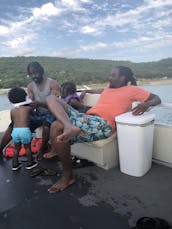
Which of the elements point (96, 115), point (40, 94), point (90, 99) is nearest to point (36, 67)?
point (40, 94)

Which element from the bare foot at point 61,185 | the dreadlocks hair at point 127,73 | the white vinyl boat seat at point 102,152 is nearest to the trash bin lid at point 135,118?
the white vinyl boat seat at point 102,152

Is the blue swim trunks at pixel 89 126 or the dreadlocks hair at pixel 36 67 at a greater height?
the dreadlocks hair at pixel 36 67

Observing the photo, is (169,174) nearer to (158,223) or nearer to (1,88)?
(158,223)

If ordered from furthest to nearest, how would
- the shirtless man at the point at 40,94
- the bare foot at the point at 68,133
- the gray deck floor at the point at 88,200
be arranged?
the shirtless man at the point at 40,94
the bare foot at the point at 68,133
the gray deck floor at the point at 88,200

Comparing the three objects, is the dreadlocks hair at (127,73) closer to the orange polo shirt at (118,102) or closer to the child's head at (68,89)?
the orange polo shirt at (118,102)

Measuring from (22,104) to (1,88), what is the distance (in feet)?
14.8

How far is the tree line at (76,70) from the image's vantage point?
397 cm

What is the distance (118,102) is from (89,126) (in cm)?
40

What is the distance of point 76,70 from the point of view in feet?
31.5

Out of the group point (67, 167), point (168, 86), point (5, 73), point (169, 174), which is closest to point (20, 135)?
point (67, 167)

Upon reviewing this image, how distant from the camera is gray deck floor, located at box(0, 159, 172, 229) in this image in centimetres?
159

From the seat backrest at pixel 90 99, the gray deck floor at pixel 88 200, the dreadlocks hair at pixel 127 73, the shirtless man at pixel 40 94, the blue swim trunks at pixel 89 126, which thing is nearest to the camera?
the gray deck floor at pixel 88 200

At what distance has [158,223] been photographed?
139cm

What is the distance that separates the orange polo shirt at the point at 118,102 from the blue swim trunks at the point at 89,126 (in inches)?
3.2
